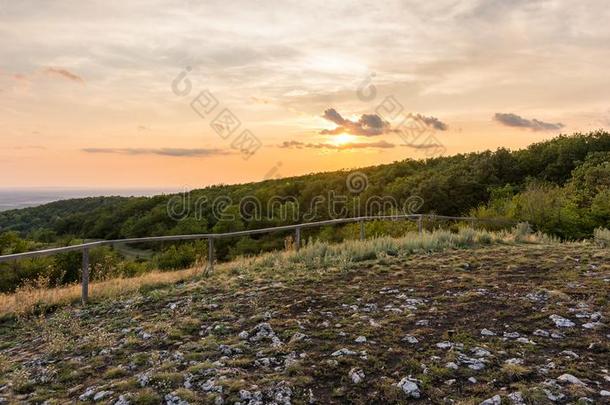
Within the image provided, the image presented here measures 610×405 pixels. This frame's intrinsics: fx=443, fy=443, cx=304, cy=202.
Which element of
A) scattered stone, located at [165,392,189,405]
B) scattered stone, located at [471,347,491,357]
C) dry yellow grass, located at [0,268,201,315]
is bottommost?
dry yellow grass, located at [0,268,201,315]

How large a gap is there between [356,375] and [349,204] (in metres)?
52.7

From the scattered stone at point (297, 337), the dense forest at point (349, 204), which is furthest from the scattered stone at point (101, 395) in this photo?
Answer: the dense forest at point (349, 204)

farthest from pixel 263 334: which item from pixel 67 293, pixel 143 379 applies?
pixel 67 293

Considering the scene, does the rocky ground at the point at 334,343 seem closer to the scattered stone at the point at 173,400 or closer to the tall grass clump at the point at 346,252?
the scattered stone at the point at 173,400

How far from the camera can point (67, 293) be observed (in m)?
9.30

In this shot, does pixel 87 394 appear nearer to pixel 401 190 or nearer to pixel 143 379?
pixel 143 379

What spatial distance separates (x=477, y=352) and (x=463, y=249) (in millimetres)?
8443

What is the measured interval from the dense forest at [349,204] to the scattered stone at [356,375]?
866 cm

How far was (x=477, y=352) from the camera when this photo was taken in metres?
4.91

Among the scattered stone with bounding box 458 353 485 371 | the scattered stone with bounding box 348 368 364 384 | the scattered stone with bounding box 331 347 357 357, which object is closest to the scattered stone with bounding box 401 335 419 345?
the scattered stone with bounding box 458 353 485 371

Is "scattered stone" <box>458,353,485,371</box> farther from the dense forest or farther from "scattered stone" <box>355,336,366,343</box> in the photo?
the dense forest

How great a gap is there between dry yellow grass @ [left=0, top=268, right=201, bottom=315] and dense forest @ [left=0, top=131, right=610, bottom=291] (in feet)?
4.89

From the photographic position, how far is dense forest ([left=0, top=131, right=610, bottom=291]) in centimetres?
2494

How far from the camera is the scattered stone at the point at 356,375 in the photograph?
14.5 feet
